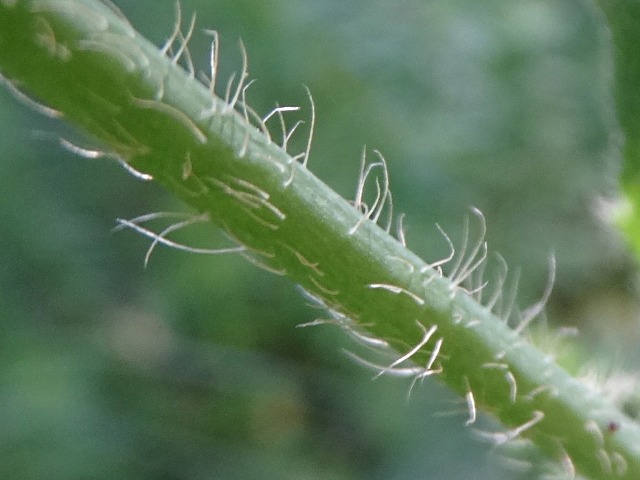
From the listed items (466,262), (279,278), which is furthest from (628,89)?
(279,278)

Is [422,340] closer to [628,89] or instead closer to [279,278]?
[628,89]

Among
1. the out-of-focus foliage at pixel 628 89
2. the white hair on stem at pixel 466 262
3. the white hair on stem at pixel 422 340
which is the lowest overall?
the white hair on stem at pixel 422 340

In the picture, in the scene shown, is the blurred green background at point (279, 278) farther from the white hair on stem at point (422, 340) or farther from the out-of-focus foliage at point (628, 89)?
the white hair on stem at point (422, 340)

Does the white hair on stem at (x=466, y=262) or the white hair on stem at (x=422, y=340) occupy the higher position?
the white hair on stem at (x=466, y=262)

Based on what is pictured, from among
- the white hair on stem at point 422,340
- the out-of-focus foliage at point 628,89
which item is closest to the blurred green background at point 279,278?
the out-of-focus foliage at point 628,89

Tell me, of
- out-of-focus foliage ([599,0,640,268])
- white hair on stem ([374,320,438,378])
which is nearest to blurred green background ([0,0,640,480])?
out-of-focus foliage ([599,0,640,268])

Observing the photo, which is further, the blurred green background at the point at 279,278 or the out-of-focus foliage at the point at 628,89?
the blurred green background at the point at 279,278

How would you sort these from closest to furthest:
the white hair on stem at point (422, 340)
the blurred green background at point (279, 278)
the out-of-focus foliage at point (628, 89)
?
the white hair on stem at point (422, 340), the out-of-focus foliage at point (628, 89), the blurred green background at point (279, 278)

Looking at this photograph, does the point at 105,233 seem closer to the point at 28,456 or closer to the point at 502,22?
the point at 28,456

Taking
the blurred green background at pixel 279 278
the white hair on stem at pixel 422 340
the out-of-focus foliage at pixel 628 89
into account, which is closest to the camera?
the white hair on stem at pixel 422 340
